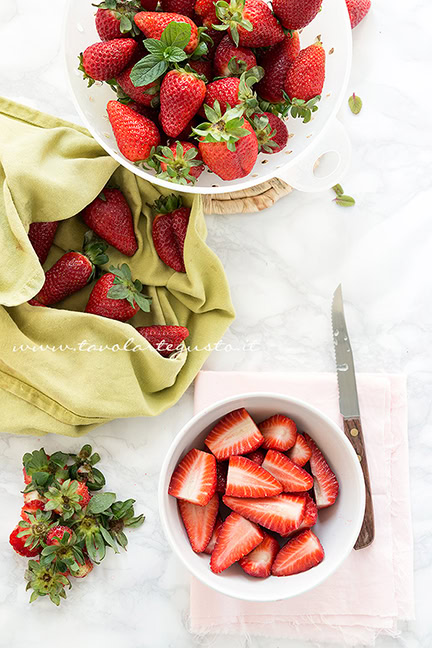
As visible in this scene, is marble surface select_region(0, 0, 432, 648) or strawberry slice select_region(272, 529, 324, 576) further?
marble surface select_region(0, 0, 432, 648)

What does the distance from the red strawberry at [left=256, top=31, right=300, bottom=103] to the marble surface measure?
21 cm

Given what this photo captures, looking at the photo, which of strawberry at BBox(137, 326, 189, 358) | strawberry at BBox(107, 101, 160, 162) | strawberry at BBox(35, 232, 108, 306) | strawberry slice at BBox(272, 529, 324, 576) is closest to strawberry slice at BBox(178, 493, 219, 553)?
strawberry slice at BBox(272, 529, 324, 576)

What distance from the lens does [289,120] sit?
3.14 ft

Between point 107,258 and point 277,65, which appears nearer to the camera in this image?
point 277,65

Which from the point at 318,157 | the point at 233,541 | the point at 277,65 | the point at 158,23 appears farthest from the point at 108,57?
the point at 233,541

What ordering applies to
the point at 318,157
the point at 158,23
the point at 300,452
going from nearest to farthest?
the point at 158,23 → the point at 300,452 → the point at 318,157

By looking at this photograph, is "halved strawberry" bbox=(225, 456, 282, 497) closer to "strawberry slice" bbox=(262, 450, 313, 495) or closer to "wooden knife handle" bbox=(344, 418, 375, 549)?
"strawberry slice" bbox=(262, 450, 313, 495)

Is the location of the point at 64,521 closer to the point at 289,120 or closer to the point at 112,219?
the point at 112,219

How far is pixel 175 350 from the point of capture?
0.98 m

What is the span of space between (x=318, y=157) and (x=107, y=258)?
38cm

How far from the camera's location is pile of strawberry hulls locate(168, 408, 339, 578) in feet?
2.81

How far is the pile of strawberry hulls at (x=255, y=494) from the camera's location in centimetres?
85

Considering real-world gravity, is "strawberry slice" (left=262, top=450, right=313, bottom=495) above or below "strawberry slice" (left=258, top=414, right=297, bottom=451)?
below

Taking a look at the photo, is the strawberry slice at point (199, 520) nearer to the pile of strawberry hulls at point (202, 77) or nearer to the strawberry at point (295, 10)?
the pile of strawberry hulls at point (202, 77)
